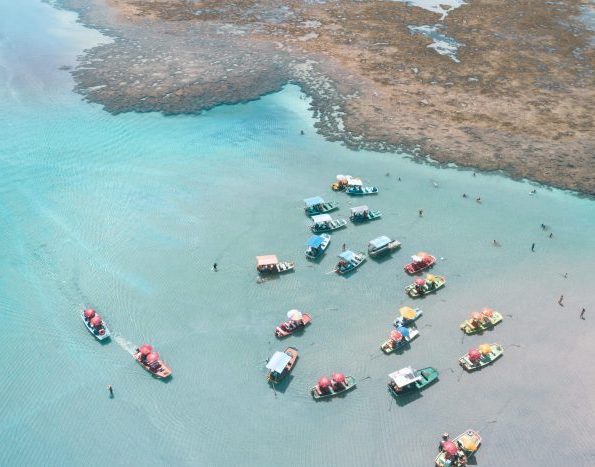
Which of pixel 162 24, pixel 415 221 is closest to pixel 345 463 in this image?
pixel 415 221

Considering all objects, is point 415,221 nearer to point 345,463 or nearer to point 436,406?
point 436,406

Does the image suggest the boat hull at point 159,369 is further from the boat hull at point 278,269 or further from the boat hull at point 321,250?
the boat hull at point 321,250

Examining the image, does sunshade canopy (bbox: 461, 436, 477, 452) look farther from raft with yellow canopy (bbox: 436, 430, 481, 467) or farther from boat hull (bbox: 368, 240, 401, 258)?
boat hull (bbox: 368, 240, 401, 258)

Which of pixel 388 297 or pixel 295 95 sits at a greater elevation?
pixel 295 95

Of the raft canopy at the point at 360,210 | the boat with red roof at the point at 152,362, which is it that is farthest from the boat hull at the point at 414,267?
the boat with red roof at the point at 152,362

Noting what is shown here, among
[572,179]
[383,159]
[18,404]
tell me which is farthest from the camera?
[383,159]

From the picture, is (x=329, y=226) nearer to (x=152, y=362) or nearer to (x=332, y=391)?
(x=332, y=391)

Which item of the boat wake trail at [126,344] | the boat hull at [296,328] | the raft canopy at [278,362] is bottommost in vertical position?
the boat wake trail at [126,344]
